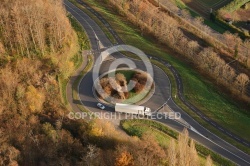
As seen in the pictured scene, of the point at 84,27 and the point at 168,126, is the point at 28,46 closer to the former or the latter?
the point at 84,27

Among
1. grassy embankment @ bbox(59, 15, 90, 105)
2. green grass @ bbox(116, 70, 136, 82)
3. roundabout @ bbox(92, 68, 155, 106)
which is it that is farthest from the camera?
green grass @ bbox(116, 70, 136, 82)

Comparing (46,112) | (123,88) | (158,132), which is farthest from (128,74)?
(46,112)

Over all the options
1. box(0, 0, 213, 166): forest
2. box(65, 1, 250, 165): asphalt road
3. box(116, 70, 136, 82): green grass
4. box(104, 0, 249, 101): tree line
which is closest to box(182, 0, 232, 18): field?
box(104, 0, 249, 101): tree line

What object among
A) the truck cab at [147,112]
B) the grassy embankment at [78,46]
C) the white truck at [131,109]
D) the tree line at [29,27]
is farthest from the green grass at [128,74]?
the tree line at [29,27]

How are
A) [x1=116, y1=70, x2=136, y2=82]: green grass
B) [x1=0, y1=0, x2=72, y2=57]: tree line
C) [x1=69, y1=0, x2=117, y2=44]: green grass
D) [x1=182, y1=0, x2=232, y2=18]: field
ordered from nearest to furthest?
[x1=0, y1=0, x2=72, y2=57]: tree line, [x1=116, y1=70, x2=136, y2=82]: green grass, [x1=69, y1=0, x2=117, y2=44]: green grass, [x1=182, y1=0, x2=232, y2=18]: field

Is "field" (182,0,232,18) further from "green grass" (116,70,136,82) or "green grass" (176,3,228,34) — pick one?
"green grass" (116,70,136,82)

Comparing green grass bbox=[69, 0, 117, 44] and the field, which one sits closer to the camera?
green grass bbox=[69, 0, 117, 44]
